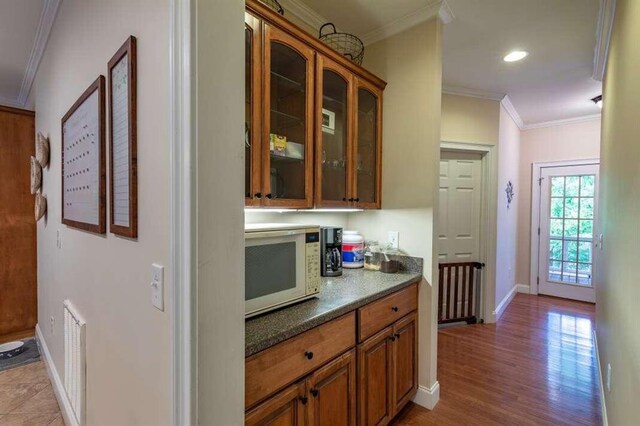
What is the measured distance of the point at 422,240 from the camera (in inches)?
84.1

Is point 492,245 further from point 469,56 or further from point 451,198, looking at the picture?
point 469,56

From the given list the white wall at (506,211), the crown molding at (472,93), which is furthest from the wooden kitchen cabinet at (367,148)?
the white wall at (506,211)

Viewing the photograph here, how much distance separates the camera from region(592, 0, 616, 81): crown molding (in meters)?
2.03

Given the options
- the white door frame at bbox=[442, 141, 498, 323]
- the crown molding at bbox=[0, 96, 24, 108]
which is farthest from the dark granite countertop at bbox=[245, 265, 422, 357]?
the crown molding at bbox=[0, 96, 24, 108]

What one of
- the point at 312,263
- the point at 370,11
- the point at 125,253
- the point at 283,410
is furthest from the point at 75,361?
the point at 370,11

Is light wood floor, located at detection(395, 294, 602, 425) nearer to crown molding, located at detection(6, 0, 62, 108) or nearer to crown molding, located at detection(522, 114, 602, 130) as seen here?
crown molding, located at detection(522, 114, 602, 130)

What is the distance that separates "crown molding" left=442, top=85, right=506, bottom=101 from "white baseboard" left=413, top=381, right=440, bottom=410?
9.75 ft

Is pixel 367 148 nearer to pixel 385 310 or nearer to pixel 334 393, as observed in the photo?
pixel 385 310

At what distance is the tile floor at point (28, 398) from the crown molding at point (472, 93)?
4.36m

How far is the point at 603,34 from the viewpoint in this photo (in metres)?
2.30

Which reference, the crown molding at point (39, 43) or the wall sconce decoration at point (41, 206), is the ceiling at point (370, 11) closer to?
the crown molding at point (39, 43)

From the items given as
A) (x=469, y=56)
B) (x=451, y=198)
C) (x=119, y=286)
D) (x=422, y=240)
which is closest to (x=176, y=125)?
(x=119, y=286)

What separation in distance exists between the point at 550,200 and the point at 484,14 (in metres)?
3.73

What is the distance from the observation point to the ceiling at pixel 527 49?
2152 millimetres
